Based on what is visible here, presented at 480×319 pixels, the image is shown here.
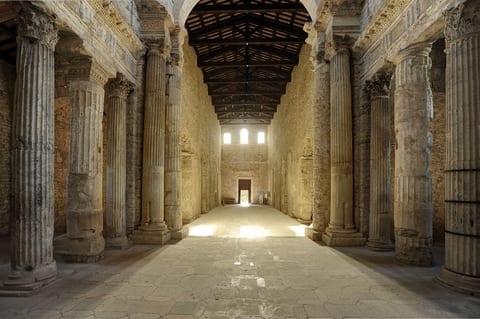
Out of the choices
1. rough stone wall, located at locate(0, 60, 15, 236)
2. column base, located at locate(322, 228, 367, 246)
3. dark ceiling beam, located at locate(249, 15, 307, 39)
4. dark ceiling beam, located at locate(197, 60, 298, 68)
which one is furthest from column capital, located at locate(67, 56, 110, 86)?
dark ceiling beam, located at locate(197, 60, 298, 68)

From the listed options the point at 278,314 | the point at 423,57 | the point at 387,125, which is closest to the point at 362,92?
the point at 387,125

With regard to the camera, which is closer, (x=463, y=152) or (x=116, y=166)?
(x=463, y=152)

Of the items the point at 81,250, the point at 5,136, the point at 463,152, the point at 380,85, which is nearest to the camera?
the point at 463,152

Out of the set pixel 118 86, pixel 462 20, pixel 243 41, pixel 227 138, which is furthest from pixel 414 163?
pixel 227 138

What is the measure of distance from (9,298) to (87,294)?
Answer: 3.40ft

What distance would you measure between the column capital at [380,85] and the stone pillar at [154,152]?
5877 millimetres

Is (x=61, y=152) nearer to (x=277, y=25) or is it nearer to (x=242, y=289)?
(x=242, y=289)

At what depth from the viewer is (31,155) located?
493cm

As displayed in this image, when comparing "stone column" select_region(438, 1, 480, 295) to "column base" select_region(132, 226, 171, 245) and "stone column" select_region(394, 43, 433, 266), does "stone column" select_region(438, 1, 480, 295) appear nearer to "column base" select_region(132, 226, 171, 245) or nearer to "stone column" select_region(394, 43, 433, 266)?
"stone column" select_region(394, 43, 433, 266)

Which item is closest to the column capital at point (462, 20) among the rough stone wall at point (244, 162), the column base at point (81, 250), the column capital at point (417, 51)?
the column capital at point (417, 51)

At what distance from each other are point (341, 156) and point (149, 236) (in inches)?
226

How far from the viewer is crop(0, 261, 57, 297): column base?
4492mm

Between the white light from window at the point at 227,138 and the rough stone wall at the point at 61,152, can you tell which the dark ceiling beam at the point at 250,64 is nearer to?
the rough stone wall at the point at 61,152

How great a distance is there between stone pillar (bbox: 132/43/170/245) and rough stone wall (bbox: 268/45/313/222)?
6670mm
